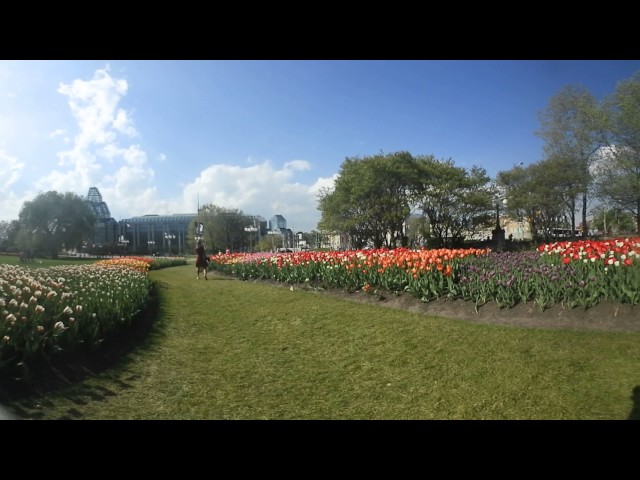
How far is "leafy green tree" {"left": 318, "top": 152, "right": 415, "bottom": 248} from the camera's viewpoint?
14.5 m

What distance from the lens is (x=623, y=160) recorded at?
12.8 ft

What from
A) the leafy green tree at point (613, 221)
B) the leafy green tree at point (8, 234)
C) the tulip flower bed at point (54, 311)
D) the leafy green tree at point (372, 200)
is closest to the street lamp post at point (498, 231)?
the leafy green tree at point (372, 200)

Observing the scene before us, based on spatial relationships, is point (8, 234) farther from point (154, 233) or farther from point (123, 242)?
point (154, 233)

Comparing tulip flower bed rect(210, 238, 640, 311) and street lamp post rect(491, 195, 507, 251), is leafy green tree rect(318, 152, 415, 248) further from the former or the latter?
tulip flower bed rect(210, 238, 640, 311)

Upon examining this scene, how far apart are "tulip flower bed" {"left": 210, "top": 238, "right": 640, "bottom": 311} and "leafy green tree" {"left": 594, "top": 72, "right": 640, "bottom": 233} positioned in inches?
19.7

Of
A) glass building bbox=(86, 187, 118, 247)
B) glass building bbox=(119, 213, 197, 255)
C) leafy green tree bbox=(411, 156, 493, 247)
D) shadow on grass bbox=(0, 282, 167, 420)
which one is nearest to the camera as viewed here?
shadow on grass bbox=(0, 282, 167, 420)

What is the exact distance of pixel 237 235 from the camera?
56.2 ft

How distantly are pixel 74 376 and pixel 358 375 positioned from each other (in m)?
2.05

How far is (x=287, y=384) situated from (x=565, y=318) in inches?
120

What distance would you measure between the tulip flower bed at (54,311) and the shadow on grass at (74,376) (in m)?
0.08

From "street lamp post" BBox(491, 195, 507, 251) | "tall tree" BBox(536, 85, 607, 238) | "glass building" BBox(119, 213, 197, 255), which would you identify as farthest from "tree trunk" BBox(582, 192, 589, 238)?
"glass building" BBox(119, 213, 197, 255)

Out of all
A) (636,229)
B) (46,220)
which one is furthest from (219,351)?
(636,229)

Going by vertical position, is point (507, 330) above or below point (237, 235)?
below
